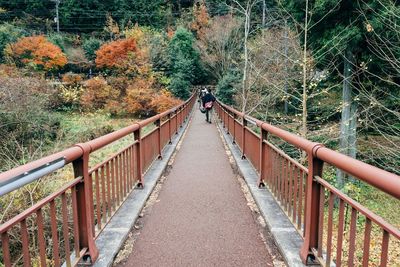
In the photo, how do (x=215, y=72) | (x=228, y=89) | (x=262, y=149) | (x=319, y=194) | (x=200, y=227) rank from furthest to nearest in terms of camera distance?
(x=215, y=72) → (x=228, y=89) → (x=262, y=149) → (x=200, y=227) → (x=319, y=194)

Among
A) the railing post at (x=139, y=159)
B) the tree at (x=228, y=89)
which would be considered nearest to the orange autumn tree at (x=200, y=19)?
the tree at (x=228, y=89)

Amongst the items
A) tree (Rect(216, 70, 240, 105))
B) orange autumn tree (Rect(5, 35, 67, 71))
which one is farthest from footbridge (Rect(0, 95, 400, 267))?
orange autumn tree (Rect(5, 35, 67, 71))

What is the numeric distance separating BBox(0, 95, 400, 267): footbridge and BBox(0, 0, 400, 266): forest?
9.34 feet

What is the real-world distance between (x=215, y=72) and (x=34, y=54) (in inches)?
898

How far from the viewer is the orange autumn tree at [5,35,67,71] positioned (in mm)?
38425

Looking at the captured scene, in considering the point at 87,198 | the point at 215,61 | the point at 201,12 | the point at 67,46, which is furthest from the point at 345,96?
the point at 67,46

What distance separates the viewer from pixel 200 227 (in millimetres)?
4352

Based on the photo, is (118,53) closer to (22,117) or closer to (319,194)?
(22,117)

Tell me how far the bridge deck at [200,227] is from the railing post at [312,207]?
45 centimetres

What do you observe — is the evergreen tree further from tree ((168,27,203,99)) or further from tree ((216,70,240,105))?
tree ((168,27,203,99))

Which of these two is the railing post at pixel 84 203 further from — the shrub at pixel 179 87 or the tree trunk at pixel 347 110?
the shrub at pixel 179 87

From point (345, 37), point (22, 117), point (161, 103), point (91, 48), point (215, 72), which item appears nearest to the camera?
point (345, 37)

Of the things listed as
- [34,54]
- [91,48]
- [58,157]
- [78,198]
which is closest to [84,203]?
[78,198]

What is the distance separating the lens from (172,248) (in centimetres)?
373
